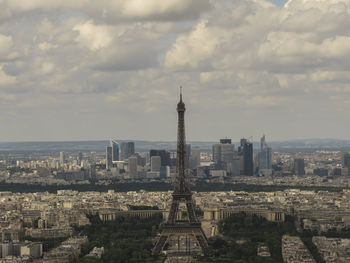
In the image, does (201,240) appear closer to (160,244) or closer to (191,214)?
(160,244)

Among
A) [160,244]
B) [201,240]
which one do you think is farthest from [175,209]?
[160,244]

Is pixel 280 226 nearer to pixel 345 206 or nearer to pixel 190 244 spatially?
pixel 190 244

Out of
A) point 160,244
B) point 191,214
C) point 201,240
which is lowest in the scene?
point 160,244

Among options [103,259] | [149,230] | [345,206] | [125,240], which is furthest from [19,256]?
[345,206]

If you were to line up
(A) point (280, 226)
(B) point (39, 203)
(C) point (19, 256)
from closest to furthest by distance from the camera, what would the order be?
(C) point (19, 256)
(A) point (280, 226)
(B) point (39, 203)

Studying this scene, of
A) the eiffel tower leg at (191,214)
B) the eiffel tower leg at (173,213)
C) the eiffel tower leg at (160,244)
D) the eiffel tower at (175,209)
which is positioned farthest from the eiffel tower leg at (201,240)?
the eiffel tower leg at (173,213)

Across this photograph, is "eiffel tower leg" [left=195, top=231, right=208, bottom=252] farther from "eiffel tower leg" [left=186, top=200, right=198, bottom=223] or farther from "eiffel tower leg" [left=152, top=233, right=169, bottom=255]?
"eiffel tower leg" [left=152, top=233, right=169, bottom=255]

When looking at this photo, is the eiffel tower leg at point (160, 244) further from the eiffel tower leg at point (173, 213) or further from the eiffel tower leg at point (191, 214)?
the eiffel tower leg at point (191, 214)

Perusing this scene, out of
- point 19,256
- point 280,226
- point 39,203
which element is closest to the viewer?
point 19,256
